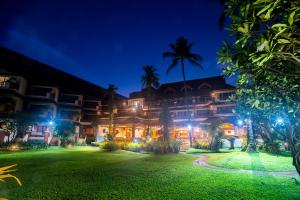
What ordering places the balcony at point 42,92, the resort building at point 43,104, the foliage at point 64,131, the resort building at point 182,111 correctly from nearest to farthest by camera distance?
1. the foliage at point 64,131
2. the resort building at point 43,104
3. the resort building at point 182,111
4. the balcony at point 42,92

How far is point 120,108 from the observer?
54.3 metres

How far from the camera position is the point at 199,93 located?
1767 inches

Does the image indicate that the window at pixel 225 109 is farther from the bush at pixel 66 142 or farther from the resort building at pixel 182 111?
the bush at pixel 66 142

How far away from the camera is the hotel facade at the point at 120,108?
1377 inches

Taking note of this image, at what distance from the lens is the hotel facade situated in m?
35.0

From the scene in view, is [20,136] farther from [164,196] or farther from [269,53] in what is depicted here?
[269,53]

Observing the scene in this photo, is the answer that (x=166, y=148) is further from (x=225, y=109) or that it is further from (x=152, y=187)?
(x=225, y=109)

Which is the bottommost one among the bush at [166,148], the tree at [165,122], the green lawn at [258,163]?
the green lawn at [258,163]

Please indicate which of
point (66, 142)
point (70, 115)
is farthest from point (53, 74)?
point (66, 142)

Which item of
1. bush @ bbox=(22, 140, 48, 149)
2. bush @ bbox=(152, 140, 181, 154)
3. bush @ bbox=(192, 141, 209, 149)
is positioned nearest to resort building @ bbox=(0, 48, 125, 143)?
bush @ bbox=(22, 140, 48, 149)

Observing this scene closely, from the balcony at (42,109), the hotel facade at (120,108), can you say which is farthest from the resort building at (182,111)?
the balcony at (42,109)

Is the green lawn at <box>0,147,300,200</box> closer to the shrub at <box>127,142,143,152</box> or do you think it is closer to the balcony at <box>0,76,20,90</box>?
the shrub at <box>127,142,143,152</box>

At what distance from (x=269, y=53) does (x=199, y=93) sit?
42510 mm

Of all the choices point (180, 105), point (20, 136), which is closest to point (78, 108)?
point (20, 136)
